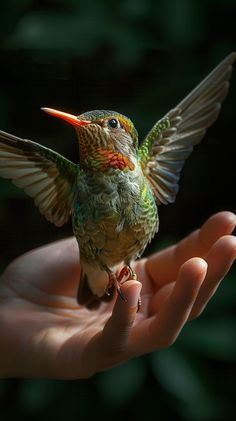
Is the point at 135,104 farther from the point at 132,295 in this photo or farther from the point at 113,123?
the point at 132,295

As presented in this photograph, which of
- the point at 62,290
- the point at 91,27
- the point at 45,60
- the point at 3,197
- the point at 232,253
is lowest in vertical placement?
the point at 62,290

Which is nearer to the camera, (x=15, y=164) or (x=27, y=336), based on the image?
(x=15, y=164)

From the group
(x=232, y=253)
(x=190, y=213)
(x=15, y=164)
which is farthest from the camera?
(x=190, y=213)

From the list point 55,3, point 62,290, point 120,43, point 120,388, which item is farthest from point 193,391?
point 55,3

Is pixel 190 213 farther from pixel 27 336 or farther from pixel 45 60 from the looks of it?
pixel 27 336

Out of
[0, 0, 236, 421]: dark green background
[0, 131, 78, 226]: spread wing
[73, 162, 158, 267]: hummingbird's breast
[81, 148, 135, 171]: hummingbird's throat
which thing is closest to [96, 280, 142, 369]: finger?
[73, 162, 158, 267]: hummingbird's breast

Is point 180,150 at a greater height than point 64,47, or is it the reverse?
point 64,47

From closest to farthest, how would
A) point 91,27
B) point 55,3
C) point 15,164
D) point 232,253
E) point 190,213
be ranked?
point 232,253 < point 15,164 < point 91,27 < point 55,3 < point 190,213
